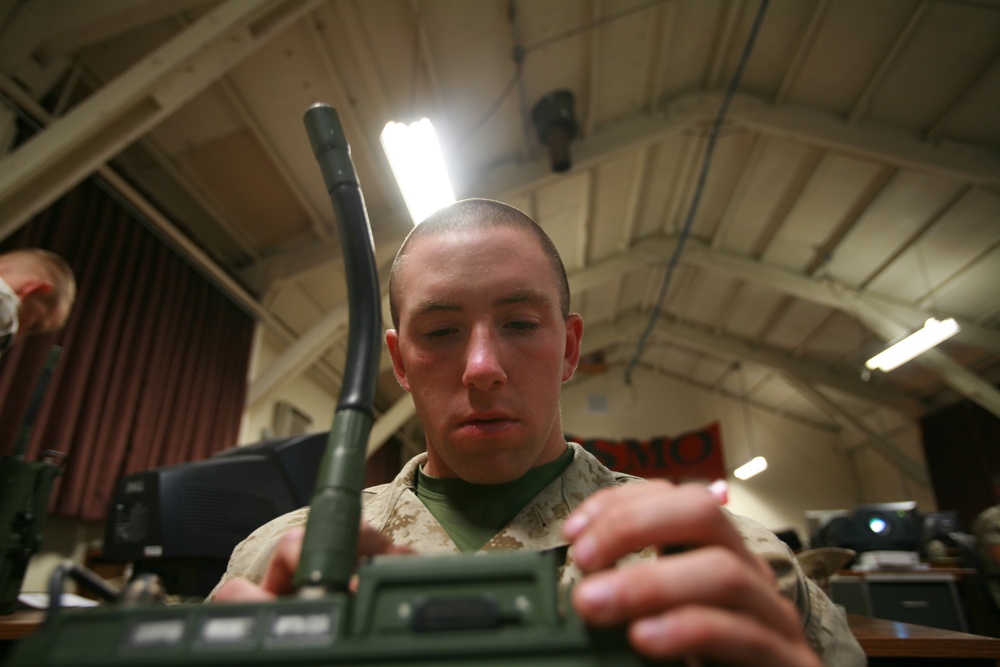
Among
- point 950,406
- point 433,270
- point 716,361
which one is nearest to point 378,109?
point 433,270

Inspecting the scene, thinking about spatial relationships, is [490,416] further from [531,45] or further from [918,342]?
[918,342]

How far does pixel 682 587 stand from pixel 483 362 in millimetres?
399

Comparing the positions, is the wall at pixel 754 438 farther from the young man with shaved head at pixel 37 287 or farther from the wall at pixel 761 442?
the young man with shaved head at pixel 37 287

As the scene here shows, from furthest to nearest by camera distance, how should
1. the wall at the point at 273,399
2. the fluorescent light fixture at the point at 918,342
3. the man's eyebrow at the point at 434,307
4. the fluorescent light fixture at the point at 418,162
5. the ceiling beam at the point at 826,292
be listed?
the ceiling beam at the point at 826,292, the fluorescent light fixture at the point at 918,342, the wall at the point at 273,399, the fluorescent light fixture at the point at 418,162, the man's eyebrow at the point at 434,307

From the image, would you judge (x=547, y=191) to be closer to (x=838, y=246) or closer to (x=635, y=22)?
(x=635, y=22)

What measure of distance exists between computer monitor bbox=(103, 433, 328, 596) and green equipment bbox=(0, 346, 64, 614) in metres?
0.27

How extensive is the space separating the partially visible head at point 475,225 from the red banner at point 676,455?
7331 millimetres

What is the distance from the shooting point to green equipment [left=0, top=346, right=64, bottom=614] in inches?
53.7

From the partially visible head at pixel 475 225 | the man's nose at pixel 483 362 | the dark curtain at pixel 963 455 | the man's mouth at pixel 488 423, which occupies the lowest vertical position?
the man's mouth at pixel 488 423

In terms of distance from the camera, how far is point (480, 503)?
736 mm

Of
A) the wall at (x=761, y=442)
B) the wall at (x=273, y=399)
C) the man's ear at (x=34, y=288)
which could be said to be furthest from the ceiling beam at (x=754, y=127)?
the wall at (x=761, y=442)

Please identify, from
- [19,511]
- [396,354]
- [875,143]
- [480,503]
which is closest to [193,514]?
[19,511]

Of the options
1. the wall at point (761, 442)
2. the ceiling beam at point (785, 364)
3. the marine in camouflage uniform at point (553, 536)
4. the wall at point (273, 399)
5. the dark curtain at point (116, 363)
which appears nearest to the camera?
the marine in camouflage uniform at point (553, 536)

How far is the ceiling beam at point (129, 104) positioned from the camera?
2031mm
